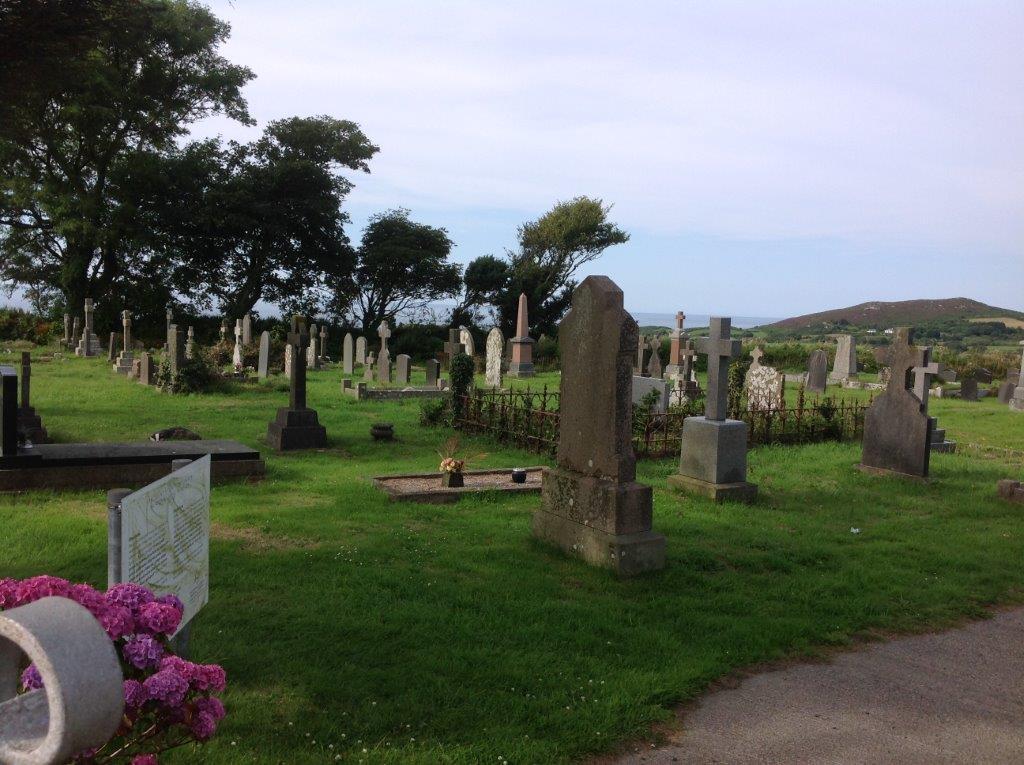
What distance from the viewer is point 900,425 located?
36.3 feet

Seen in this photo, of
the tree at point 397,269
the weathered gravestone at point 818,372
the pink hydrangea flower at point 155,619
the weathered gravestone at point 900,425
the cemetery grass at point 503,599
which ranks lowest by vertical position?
the cemetery grass at point 503,599

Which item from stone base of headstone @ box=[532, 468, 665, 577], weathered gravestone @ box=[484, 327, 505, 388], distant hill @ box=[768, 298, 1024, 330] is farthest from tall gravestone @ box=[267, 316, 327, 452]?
distant hill @ box=[768, 298, 1024, 330]

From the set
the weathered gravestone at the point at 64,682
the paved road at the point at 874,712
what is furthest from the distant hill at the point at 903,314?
the weathered gravestone at the point at 64,682

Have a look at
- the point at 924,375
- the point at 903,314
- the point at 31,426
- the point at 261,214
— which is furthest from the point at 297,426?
the point at 903,314

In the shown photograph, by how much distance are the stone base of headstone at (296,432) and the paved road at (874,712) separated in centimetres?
898

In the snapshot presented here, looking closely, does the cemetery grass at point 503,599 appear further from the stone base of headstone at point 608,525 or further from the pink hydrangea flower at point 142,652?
the pink hydrangea flower at point 142,652

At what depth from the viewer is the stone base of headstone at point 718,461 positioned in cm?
952

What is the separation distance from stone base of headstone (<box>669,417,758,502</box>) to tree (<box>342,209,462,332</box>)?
33.7m

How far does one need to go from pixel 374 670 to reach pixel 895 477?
8869 mm

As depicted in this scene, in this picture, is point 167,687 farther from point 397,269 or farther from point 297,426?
point 397,269

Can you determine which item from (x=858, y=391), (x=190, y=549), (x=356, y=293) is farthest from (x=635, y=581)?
(x=356, y=293)

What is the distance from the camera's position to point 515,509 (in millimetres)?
8797

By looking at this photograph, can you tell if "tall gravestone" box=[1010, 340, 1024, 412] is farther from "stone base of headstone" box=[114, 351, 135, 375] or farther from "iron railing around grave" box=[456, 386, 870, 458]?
"stone base of headstone" box=[114, 351, 135, 375]

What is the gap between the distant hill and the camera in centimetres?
6150
